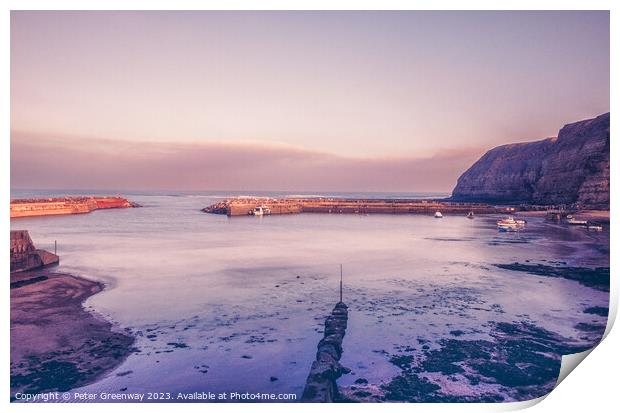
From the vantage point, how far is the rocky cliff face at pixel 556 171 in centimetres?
2997

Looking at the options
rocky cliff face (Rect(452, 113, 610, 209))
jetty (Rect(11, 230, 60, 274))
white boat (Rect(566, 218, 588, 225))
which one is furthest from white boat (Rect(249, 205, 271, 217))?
rocky cliff face (Rect(452, 113, 610, 209))

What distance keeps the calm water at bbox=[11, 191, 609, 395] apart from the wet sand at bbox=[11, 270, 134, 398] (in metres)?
0.33

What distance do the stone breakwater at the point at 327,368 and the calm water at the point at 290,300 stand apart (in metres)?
0.16

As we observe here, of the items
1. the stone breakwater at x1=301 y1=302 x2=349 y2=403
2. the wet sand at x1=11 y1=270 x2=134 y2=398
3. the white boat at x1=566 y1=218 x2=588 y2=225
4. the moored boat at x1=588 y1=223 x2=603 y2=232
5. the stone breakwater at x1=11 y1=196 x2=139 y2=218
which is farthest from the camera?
the stone breakwater at x1=11 y1=196 x2=139 y2=218

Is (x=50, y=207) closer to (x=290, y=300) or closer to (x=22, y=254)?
(x=22, y=254)

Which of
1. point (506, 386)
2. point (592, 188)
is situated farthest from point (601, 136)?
point (506, 386)

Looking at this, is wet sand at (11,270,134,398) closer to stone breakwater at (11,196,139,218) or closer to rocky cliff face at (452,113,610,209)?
stone breakwater at (11,196,139,218)

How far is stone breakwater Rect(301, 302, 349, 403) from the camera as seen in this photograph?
15.0 feet

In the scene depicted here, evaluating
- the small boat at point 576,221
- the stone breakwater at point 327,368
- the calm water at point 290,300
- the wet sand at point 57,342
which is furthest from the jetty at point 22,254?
the small boat at point 576,221

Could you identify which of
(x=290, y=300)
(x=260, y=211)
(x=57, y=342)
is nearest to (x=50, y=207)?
(x=260, y=211)

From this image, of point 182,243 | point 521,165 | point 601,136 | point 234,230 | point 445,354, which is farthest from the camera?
point 521,165

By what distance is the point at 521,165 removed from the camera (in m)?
61.2

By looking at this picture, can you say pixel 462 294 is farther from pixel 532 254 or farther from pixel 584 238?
pixel 584 238
